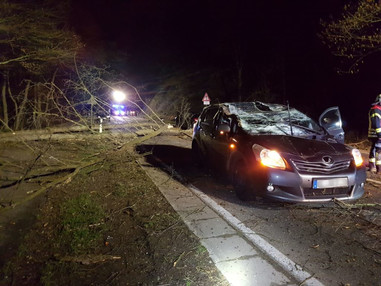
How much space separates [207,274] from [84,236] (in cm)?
194

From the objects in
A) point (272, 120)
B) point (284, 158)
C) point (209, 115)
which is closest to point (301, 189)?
point (284, 158)

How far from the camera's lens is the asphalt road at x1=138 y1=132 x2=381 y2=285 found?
3211mm

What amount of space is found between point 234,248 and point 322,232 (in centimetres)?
126

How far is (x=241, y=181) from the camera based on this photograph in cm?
503

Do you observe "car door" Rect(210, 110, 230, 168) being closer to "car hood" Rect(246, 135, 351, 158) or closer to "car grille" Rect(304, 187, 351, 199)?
"car hood" Rect(246, 135, 351, 158)

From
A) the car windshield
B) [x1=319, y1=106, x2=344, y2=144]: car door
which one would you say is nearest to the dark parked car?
the car windshield

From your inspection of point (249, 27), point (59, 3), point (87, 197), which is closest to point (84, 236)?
point (87, 197)

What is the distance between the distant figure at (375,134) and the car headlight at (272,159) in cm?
380

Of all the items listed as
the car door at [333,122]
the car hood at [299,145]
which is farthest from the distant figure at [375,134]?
the car hood at [299,145]

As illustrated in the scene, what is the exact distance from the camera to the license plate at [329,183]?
14.1ft

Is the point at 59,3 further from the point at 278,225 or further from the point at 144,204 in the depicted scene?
the point at 278,225

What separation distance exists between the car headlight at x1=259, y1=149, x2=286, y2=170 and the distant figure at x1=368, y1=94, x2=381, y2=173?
380cm

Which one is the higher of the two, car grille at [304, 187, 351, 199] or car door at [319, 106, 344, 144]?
car door at [319, 106, 344, 144]

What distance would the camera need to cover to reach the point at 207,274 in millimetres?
3158
